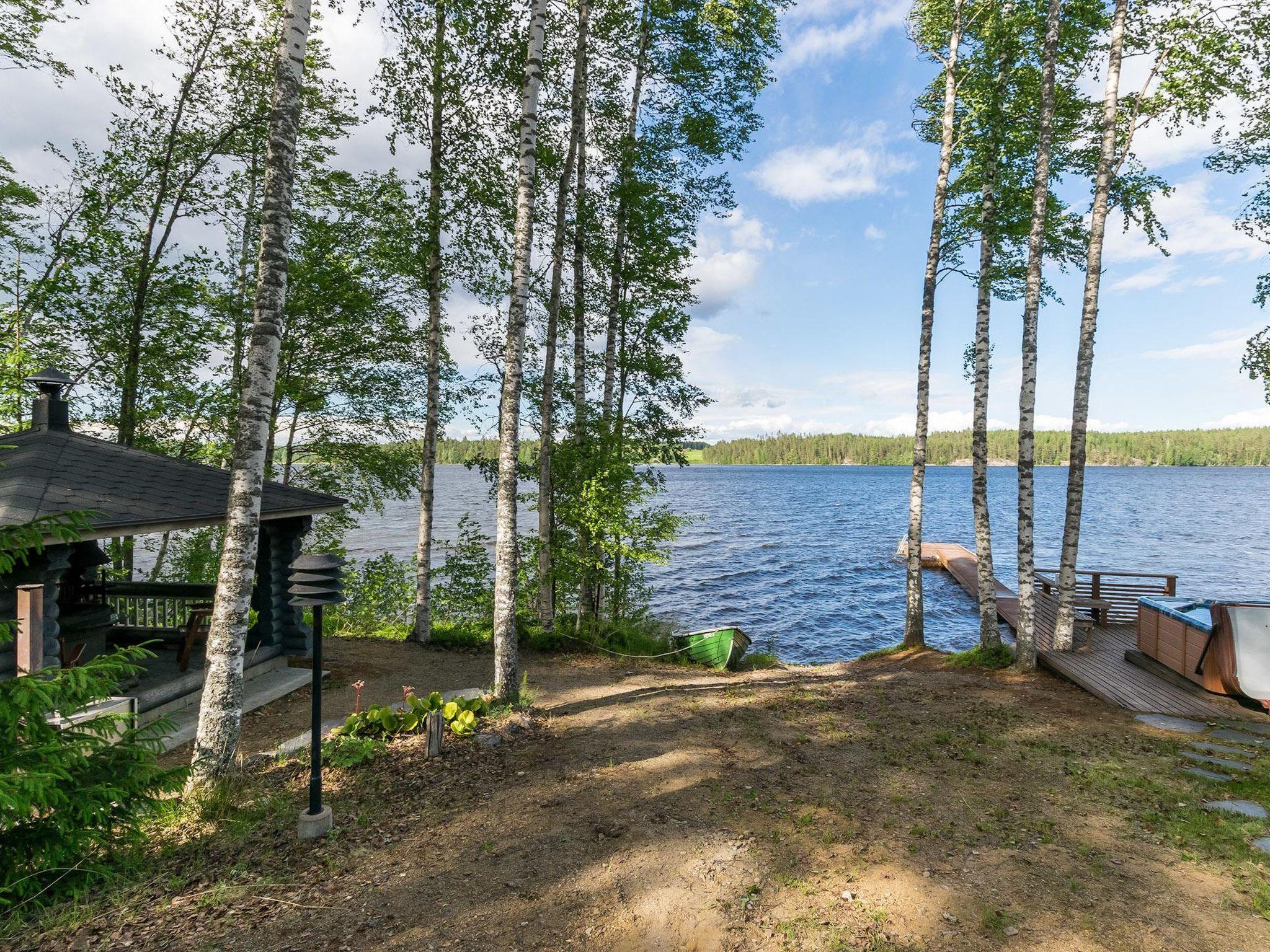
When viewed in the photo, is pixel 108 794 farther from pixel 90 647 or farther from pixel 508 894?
pixel 90 647

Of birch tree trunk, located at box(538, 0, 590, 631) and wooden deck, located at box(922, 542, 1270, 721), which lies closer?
wooden deck, located at box(922, 542, 1270, 721)

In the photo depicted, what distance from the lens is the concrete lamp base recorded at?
4.47 m

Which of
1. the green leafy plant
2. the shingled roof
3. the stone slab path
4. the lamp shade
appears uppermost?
the shingled roof

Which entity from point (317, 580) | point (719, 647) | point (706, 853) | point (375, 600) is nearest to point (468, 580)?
point (375, 600)

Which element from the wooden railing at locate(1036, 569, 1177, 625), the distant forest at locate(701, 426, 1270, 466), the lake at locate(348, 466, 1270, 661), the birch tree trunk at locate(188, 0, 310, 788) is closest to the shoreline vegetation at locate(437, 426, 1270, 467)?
the distant forest at locate(701, 426, 1270, 466)

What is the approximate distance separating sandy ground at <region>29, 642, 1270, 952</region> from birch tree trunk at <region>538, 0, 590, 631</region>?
4.17 meters

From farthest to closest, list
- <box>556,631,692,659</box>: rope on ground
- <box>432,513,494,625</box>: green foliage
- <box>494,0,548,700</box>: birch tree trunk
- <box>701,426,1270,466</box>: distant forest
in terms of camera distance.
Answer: <box>701,426,1270,466</box>: distant forest < <box>432,513,494,625</box>: green foliage < <box>556,631,692,659</box>: rope on ground < <box>494,0,548,700</box>: birch tree trunk

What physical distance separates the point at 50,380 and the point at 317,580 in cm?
729

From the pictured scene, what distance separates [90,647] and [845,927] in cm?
1038

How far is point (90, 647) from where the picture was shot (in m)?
8.23

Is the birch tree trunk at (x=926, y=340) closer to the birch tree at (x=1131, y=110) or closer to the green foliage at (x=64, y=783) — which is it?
the birch tree at (x=1131, y=110)

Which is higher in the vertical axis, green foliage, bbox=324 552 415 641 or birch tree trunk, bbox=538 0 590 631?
birch tree trunk, bbox=538 0 590 631

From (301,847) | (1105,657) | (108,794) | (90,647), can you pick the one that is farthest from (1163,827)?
(90,647)

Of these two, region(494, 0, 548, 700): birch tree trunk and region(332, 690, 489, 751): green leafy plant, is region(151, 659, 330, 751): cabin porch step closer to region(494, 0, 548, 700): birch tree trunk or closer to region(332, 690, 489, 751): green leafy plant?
region(332, 690, 489, 751): green leafy plant
